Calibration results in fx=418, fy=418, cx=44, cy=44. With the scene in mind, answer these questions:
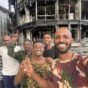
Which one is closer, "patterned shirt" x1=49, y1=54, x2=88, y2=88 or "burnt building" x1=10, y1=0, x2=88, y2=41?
"patterned shirt" x1=49, y1=54, x2=88, y2=88

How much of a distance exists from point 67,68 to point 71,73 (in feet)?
0.20

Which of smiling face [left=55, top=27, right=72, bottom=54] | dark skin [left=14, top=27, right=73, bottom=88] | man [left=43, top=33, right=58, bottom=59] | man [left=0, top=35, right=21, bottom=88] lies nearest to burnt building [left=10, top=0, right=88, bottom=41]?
man [left=0, top=35, right=21, bottom=88]

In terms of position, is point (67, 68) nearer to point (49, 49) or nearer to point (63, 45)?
point (63, 45)

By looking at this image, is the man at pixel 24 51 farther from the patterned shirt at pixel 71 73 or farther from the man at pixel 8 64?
the patterned shirt at pixel 71 73

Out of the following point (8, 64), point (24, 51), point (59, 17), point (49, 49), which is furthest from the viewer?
point (59, 17)

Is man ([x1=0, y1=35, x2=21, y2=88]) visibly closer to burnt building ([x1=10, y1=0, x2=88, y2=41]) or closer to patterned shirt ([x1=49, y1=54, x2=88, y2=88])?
patterned shirt ([x1=49, y1=54, x2=88, y2=88])

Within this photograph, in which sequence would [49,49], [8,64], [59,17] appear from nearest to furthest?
1. [49,49]
2. [8,64]
3. [59,17]

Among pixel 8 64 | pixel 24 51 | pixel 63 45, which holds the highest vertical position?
pixel 63 45

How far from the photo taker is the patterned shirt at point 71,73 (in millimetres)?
3822

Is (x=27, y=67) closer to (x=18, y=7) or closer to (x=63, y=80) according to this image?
(x=63, y=80)

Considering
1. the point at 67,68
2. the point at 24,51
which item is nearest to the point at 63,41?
the point at 67,68

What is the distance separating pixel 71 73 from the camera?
3.91 meters

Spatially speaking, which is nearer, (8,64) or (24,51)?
(24,51)

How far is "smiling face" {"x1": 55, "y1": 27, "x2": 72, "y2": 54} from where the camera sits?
3.93 m
